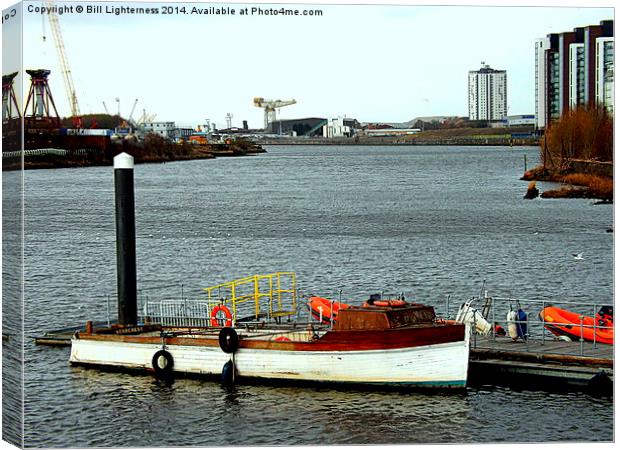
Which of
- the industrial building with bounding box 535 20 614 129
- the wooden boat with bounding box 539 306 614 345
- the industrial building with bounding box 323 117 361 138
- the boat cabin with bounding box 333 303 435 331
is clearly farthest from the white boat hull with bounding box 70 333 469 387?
the industrial building with bounding box 535 20 614 129

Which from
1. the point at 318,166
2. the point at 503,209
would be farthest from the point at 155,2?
the point at 503,209

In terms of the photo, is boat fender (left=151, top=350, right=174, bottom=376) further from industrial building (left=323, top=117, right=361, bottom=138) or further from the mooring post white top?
industrial building (left=323, top=117, right=361, bottom=138)

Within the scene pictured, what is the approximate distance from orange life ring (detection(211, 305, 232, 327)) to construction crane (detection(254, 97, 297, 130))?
13.6ft

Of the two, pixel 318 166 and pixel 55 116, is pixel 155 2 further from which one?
pixel 318 166

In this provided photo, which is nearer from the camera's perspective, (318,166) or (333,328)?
(333,328)

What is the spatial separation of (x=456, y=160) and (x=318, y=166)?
755cm

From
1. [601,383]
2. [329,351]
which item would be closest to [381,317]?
[329,351]

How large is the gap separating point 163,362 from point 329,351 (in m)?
3.70

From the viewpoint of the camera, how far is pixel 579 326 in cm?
2872

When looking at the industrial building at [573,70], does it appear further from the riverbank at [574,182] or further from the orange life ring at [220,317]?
the orange life ring at [220,317]

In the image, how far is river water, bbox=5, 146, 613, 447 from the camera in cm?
2653

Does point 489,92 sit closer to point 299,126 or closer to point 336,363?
point 299,126

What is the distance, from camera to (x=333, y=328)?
1077 inches

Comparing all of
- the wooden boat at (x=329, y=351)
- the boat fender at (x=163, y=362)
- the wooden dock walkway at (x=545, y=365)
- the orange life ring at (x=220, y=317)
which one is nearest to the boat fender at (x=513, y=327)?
the wooden dock walkway at (x=545, y=365)
